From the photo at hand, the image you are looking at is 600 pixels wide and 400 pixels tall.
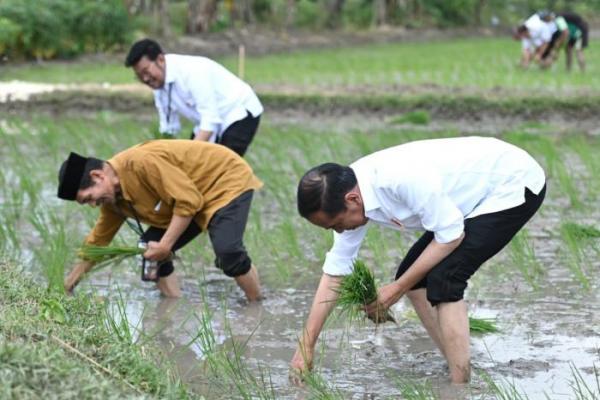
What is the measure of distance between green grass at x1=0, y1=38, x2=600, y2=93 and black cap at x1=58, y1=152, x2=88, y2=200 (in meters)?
8.46

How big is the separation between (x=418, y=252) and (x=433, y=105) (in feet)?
25.8

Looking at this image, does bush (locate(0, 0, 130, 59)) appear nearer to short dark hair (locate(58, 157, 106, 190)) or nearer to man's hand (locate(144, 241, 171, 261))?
man's hand (locate(144, 241, 171, 261))

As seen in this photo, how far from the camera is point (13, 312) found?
3.62 m

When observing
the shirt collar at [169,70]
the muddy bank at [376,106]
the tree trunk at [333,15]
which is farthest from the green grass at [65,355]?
the tree trunk at [333,15]

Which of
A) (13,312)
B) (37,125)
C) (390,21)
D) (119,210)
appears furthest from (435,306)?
(390,21)

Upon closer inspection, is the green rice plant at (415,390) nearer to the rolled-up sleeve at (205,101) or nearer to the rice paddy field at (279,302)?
the rice paddy field at (279,302)

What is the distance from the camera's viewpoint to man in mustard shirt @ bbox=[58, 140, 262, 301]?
476cm

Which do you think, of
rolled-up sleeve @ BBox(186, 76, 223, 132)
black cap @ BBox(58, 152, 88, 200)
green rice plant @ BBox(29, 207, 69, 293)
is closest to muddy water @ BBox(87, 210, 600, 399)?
green rice plant @ BBox(29, 207, 69, 293)

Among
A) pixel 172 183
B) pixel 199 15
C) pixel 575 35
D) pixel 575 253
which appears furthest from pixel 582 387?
pixel 199 15

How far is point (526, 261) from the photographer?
5.68 metres

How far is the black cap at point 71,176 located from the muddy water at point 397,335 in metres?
0.61

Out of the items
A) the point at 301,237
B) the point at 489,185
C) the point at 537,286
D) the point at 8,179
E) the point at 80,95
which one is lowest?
the point at 80,95

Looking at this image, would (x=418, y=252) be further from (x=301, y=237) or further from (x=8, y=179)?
(x=8, y=179)

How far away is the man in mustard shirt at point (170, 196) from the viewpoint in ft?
15.6
